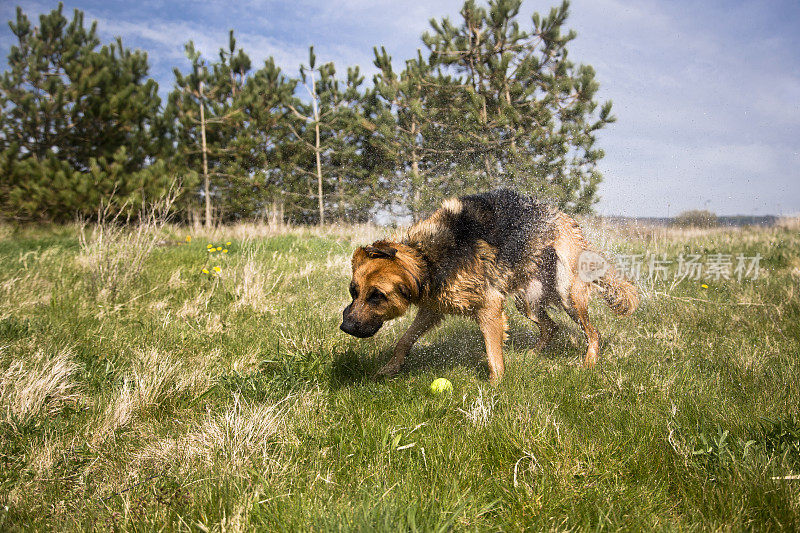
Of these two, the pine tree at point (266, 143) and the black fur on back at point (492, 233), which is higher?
the pine tree at point (266, 143)

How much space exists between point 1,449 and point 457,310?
2.83 meters

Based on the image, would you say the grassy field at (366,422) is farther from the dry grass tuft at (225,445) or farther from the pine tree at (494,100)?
the pine tree at (494,100)

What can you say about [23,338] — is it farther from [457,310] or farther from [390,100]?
[390,100]

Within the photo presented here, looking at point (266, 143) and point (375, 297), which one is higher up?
point (266, 143)

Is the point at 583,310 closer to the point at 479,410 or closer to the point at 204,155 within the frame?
the point at 479,410

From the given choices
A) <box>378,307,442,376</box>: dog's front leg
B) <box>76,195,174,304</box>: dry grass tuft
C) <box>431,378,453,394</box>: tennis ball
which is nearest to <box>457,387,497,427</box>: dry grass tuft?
<box>431,378,453,394</box>: tennis ball

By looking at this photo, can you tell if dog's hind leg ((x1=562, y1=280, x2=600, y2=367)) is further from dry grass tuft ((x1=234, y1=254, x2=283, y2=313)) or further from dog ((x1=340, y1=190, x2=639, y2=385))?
dry grass tuft ((x1=234, y1=254, x2=283, y2=313))

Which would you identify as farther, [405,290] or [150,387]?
[405,290]

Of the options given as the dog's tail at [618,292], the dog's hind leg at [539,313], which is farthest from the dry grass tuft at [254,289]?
the dog's tail at [618,292]

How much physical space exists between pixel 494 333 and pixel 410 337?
71cm

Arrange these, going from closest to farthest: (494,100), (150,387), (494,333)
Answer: (150,387)
(494,333)
(494,100)

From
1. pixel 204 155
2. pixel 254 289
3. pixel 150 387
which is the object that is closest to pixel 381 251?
pixel 150 387

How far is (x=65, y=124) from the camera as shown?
1544cm

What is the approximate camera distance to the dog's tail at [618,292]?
4410 mm
